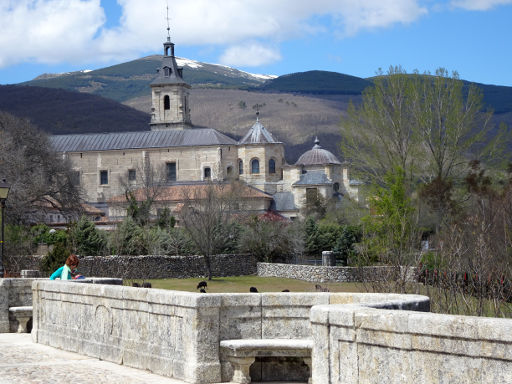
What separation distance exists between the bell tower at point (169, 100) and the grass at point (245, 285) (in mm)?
49112

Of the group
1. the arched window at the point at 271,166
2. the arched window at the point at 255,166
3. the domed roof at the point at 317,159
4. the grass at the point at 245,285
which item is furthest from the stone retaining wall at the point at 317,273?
the arched window at the point at 271,166

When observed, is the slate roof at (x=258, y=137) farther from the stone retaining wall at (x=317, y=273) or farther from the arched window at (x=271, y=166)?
the stone retaining wall at (x=317, y=273)

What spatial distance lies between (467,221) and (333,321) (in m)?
29.7

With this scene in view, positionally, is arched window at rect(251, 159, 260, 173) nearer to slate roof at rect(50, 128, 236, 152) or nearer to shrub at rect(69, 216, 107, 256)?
slate roof at rect(50, 128, 236, 152)

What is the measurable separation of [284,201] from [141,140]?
19.5 metres

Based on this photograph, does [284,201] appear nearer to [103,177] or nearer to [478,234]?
[103,177]

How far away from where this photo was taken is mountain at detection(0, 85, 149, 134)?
161m

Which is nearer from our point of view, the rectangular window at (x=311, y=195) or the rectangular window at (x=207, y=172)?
the rectangular window at (x=311, y=195)

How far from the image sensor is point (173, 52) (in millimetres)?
96312

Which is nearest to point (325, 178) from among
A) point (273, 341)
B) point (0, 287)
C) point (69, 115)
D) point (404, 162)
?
point (404, 162)

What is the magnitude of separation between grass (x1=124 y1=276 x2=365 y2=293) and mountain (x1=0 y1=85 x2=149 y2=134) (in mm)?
112715

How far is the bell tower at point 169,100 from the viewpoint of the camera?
9438 centimetres

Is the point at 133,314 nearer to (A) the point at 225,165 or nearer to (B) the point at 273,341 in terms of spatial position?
(B) the point at 273,341

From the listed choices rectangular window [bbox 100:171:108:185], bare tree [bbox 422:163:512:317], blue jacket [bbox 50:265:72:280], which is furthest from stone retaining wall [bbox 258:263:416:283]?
rectangular window [bbox 100:171:108:185]
